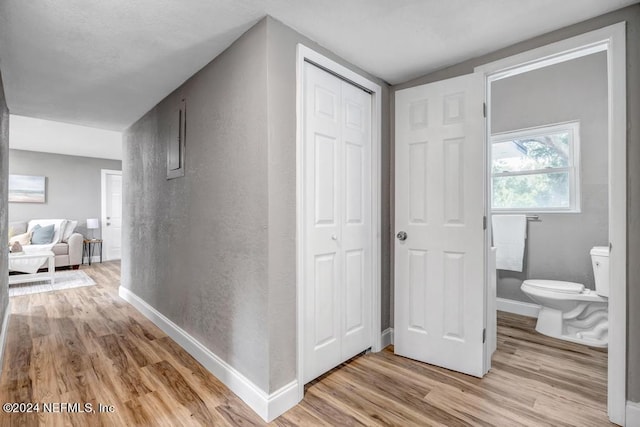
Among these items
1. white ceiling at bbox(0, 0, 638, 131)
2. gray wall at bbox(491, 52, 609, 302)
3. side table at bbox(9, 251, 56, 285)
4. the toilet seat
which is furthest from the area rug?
gray wall at bbox(491, 52, 609, 302)

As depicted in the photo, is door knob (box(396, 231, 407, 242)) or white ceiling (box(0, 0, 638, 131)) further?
door knob (box(396, 231, 407, 242))

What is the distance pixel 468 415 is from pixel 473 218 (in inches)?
45.3

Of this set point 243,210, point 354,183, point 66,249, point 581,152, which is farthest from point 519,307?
point 66,249

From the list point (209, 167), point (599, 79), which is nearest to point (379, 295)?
point (209, 167)

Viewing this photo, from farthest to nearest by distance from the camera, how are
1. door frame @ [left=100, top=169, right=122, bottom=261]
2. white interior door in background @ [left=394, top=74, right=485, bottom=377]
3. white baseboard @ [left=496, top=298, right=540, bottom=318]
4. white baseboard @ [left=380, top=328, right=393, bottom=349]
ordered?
door frame @ [left=100, top=169, right=122, bottom=261], white baseboard @ [left=496, top=298, right=540, bottom=318], white baseboard @ [left=380, top=328, right=393, bottom=349], white interior door in background @ [left=394, top=74, right=485, bottom=377]

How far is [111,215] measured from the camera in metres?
7.04

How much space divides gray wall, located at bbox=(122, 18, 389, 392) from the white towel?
61.3 inches

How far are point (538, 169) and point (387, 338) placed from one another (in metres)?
2.38

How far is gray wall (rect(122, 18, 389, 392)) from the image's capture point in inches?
68.7

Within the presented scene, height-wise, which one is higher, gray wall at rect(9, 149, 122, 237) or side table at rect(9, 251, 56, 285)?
gray wall at rect(9, 149, 122, 237)

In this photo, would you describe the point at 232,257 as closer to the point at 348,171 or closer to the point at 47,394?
the point at 348,171

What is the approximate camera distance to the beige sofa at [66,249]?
564 centimetres

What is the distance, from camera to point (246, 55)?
6.16 feet

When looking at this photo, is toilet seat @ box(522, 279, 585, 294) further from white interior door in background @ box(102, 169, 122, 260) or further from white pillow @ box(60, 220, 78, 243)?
white interior door in background @ box(102, 169, 122, 260)
